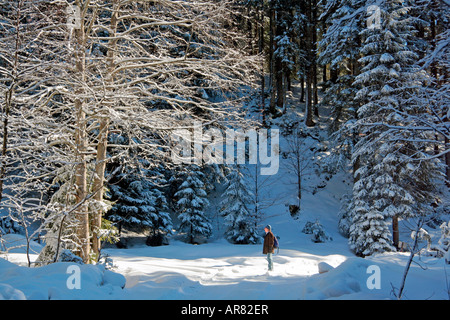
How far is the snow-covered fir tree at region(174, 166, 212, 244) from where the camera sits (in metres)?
18.0

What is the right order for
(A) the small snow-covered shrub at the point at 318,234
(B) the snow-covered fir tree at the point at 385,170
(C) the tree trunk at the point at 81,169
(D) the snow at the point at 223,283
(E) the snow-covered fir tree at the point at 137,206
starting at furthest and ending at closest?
1. (A) the small snow-covered shrub at the point at 318,234
2. (E) the snow-covered fir tree at the point at 137,206
3. (B) the snow-covered fir tree at the point at 385,170
4. (C) the tree trunk at the point at 81,169
5. (D) the snow at the point at 223,283

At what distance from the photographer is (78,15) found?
6.12m

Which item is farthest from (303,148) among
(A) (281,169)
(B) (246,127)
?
(B) (246,127)

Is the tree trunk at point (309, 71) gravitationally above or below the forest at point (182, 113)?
above

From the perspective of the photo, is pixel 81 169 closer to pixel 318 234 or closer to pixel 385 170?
pixel 385 170

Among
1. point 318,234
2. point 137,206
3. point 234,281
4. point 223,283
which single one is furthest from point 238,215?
point 223,283

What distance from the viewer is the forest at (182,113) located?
219 inches

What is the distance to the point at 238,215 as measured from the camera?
60.4ft

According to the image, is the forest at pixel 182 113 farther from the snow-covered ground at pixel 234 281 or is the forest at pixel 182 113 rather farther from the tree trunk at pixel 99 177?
the snow-covered ground at pixel 234 281

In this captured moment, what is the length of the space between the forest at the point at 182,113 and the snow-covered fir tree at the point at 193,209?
0.09m

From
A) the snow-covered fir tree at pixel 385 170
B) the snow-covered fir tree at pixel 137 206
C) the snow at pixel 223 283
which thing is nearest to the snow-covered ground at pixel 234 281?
the snow at pixel 223 283

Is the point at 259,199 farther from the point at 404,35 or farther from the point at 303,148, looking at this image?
the point at 404,35

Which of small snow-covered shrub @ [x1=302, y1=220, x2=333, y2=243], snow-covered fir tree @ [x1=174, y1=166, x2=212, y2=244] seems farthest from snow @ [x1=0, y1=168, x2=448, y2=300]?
small snow-covered shrub @ [x1=302, y1=220, x2=333, y2=243]

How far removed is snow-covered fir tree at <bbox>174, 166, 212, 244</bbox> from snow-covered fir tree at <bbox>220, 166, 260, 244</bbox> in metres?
1.40
